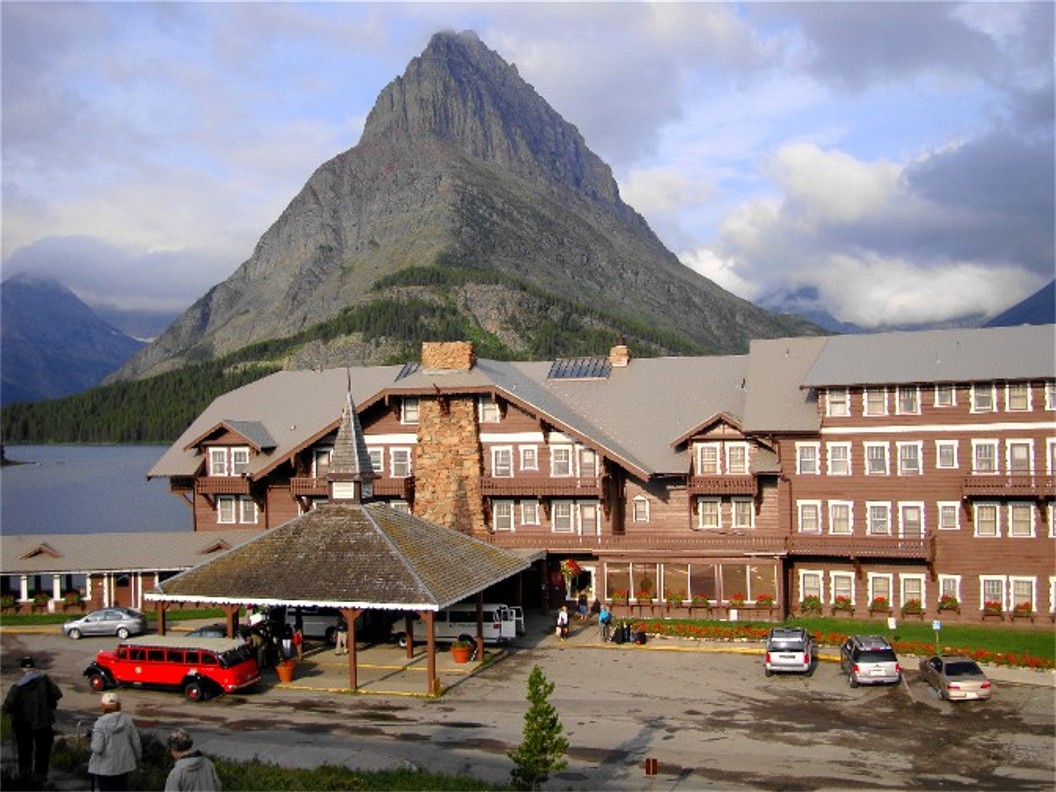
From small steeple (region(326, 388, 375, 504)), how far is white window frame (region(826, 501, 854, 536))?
71.6 ft

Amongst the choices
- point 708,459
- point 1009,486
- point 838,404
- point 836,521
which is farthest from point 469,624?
point 1009,486

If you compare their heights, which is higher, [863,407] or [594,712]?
[863,407]

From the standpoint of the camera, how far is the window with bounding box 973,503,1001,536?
47812 millimetres

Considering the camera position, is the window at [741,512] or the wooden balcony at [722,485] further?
the window at [741,512]

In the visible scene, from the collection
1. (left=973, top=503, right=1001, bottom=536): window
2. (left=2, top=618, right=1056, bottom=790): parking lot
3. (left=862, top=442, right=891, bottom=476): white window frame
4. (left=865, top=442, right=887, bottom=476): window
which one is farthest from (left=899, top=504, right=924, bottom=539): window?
(left=2, top=618, right=1056, bottom=790): parking lot

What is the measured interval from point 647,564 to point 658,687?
1390cm

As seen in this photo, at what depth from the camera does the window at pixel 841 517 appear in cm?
5025

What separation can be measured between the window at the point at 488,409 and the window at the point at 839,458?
16.1 meters

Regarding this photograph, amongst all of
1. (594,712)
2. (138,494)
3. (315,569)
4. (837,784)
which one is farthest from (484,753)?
(138,494)

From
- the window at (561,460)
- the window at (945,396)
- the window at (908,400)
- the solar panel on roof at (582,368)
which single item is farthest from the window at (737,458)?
the solar panel on roof at (582,368)

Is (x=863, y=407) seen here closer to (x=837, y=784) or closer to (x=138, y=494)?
(x=837, y=784)

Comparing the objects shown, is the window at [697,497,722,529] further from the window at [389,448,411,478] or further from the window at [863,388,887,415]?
the window at [389,448,411,478]

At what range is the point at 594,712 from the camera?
34000mm

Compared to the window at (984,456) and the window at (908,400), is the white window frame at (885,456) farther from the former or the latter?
the window at (984,456)
